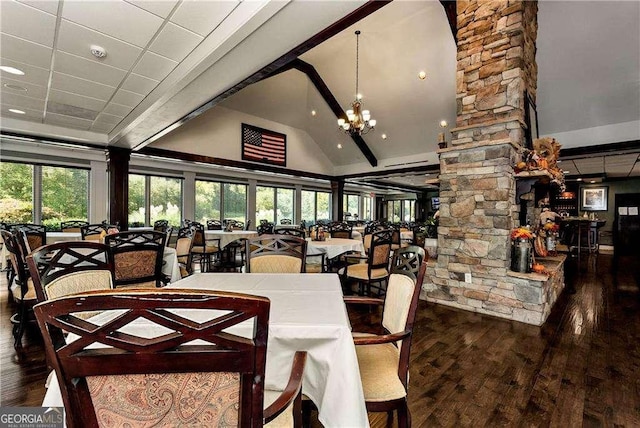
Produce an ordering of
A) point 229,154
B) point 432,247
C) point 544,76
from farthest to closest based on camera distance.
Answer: point 229,154
point 544,76
point 432,247

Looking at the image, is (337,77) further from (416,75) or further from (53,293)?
(53,293)

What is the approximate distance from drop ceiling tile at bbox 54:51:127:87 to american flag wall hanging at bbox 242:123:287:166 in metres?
4.99

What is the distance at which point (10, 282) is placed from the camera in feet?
12.9

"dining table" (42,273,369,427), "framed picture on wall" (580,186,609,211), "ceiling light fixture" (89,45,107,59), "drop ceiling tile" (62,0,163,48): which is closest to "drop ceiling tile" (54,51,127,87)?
"ceiling light fixture" (89,45,107,59)

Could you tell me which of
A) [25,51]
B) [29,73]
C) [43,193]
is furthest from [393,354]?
[43,193]

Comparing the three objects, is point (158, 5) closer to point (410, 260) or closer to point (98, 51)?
point (98, 51)

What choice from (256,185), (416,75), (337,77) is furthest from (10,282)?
(416,75)

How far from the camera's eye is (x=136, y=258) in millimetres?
2516

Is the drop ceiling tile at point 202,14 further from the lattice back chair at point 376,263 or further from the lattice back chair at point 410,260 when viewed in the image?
the lattice back chair at point 376,263

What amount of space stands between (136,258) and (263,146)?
663 cm

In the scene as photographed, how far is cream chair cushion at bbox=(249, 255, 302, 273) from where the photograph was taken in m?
2.38

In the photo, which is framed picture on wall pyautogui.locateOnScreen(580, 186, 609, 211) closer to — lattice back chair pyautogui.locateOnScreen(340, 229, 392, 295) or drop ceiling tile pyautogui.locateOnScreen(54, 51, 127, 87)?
lattice back chair pyautogui.locateOnScreen(340, 229, 392, 295)

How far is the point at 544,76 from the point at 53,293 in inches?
285

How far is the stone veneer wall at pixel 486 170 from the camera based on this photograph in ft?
11.2
